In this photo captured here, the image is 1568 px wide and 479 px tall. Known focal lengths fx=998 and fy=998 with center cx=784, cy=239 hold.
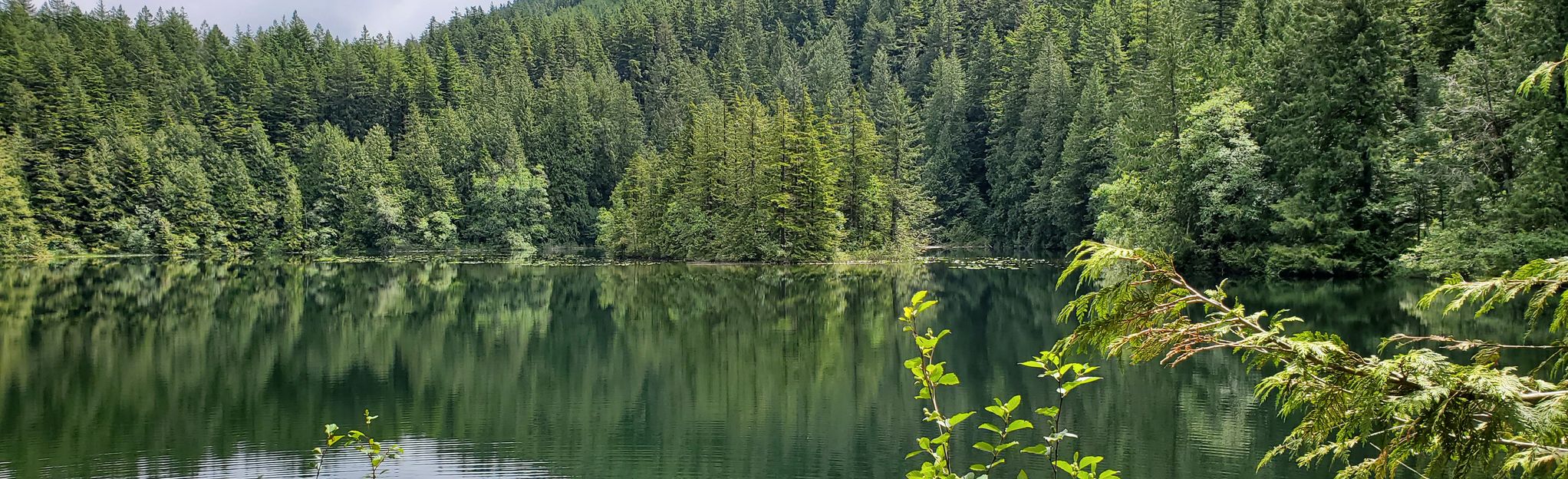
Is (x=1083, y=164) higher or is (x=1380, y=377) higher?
(x=1083, y=164)

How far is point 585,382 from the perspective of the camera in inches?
752

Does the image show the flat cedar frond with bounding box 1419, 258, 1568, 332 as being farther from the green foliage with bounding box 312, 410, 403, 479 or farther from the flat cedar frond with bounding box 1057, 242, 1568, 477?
the green foliage with bounding box 312, 410, 403, 479

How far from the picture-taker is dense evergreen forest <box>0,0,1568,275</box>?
30734mm

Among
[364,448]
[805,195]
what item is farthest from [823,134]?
[364,448]

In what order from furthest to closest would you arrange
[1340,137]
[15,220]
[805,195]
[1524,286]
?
[15,220]
[805,195]
[1340,137]
[1524,286]

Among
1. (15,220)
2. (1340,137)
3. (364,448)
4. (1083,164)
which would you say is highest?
(1083,164)

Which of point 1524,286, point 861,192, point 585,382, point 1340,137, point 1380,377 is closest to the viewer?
point 1380,377

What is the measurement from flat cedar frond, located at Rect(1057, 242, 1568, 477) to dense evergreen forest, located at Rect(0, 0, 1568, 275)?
90cm

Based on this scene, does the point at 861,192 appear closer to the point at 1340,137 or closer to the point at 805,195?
the point at 805,195

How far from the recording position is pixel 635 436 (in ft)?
48.0

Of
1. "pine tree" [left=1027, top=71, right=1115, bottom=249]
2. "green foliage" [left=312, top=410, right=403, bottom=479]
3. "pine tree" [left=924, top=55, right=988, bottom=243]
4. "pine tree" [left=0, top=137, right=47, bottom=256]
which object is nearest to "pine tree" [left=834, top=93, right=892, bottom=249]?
"pine tree" [left=1027, top=71, right=1115, bottom=249]

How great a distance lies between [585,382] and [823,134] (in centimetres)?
3809

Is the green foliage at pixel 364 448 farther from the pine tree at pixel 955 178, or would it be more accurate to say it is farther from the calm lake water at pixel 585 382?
the pine tree at pixel 955 178

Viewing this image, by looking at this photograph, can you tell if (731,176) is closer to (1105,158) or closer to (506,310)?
(1105,158)
